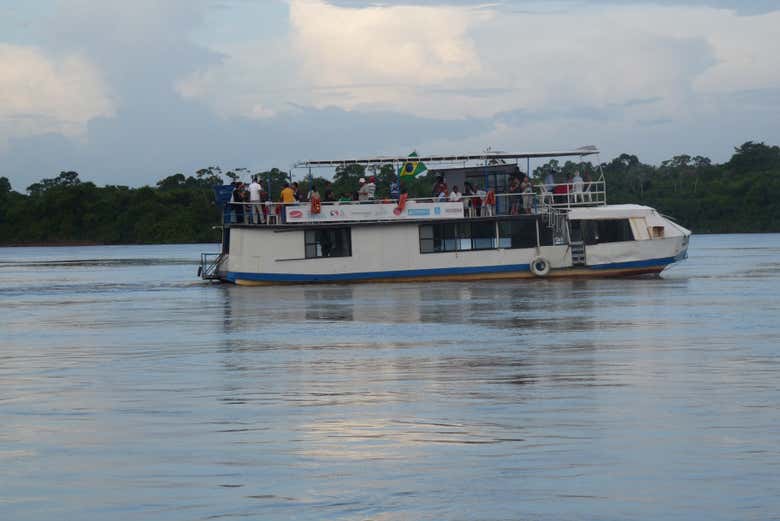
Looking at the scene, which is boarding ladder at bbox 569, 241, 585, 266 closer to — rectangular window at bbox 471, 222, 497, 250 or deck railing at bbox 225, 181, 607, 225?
deck railing at bbox 225, 181, 607, 225

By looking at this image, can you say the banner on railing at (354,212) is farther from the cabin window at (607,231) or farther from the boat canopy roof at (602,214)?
the cabin window at (607,231)

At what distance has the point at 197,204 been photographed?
13012 centimetres

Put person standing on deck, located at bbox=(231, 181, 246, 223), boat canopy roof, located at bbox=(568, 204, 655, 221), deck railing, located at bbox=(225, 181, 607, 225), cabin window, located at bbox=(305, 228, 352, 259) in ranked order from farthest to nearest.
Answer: person standing on deck, located at bbox=(231, 181, 246, 223)
cabin window, located at bbox=(305, 228, 352, 259)
deck railing, located at bbox=(225, 181, 607, 225)
boat canopy roof, located at bbox=(568, 204, 655, 221)

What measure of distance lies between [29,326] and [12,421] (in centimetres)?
1445

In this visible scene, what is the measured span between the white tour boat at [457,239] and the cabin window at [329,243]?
0.10ft

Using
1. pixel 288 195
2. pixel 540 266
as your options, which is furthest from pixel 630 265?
pixel 288 195

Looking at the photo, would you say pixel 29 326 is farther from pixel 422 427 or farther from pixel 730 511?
pixel 730 511

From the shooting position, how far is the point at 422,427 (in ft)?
40.1

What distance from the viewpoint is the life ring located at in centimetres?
3956

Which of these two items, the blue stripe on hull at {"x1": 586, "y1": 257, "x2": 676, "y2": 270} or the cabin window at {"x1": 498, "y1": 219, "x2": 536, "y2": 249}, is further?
the blue stripe on hull at {"x1": 586, "y1": 257, "x2": 676, "y2": 270}

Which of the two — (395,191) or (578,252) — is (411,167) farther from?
(578,252)

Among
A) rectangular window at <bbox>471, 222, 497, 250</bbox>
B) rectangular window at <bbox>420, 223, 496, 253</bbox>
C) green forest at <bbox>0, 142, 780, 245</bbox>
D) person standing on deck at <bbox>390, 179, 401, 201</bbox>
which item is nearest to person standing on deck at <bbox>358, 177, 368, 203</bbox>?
person standing on deck at <bbox>390, 179, 401, 201</bbox>

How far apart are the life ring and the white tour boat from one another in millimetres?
31

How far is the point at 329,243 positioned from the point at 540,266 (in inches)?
262
